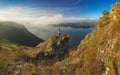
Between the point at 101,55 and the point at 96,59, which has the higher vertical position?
the point at 101,55

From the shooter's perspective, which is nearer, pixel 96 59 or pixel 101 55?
pixel 101 55

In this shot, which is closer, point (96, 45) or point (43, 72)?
point (96, 45)

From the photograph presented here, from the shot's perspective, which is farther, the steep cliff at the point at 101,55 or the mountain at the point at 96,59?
the mountain at the point at 96,59

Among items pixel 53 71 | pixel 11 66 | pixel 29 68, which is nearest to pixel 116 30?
pixel 53 71

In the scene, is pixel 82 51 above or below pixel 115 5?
below

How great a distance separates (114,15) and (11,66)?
127 ft

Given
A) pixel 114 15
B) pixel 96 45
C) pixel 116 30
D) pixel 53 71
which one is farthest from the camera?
pixel 53 71

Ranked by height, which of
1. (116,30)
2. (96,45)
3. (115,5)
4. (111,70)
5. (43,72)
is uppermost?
(115,5)

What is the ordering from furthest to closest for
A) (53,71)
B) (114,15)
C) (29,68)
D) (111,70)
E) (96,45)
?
(29,68) < (53,71) < (114,15) < (96,45) < (111,70)

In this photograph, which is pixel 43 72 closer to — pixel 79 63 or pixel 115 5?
pixel 79 63

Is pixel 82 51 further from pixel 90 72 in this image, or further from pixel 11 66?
pixel 11 66

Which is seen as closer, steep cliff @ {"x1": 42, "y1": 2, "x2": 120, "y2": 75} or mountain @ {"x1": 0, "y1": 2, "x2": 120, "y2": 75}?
steep cliff @ {"x1": 42, "y1": 2, "x2": 120, "y2": 75}

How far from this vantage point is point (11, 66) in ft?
268

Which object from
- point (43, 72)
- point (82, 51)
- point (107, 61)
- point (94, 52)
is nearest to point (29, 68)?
point (43, 72)
